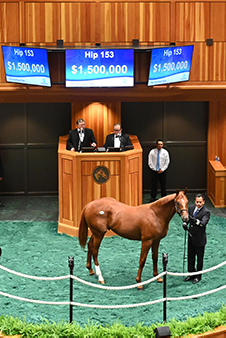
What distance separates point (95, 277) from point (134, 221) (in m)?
1.10

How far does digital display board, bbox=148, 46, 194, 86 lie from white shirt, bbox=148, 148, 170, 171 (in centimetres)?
174

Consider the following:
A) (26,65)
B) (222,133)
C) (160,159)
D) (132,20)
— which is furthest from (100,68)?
(222,133)

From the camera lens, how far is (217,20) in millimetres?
11836

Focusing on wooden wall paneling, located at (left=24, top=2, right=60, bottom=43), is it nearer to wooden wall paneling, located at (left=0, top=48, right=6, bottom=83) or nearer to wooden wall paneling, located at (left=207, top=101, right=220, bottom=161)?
wooden wall paneling, located at (left=0, top=48, right=6, bottom=83)

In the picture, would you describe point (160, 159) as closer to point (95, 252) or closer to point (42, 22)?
point (42, 22)

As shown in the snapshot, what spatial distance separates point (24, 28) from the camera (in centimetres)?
1167

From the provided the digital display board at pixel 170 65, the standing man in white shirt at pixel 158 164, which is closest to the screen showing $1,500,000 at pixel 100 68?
the digital display board at pixel 170 65

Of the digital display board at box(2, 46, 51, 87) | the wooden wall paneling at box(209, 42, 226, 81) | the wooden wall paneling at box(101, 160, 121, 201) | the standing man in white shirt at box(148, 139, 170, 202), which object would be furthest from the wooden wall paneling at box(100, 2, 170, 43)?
the wooden wall paneling at box(101, 160, 121, 201)

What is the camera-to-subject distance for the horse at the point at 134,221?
27.0 feet

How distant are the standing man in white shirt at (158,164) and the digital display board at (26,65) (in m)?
2.79

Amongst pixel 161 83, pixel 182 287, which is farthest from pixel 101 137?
pixel 182 287

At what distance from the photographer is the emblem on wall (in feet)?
34.2

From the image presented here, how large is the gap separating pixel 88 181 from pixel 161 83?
7.90 ft

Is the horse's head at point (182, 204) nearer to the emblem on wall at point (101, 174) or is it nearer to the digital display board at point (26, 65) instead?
the emblem on wall at point (101, 174)
